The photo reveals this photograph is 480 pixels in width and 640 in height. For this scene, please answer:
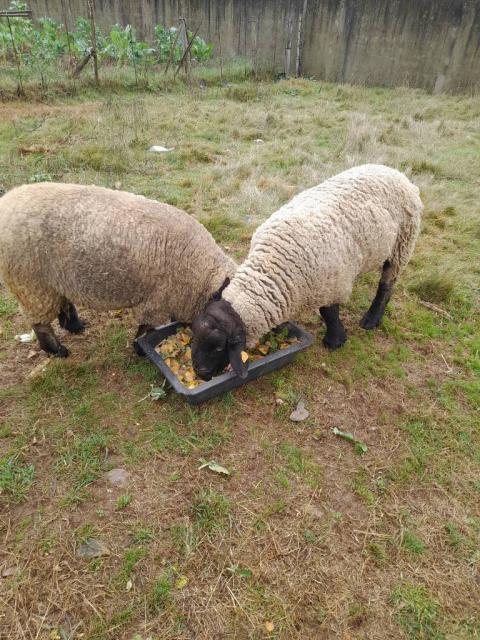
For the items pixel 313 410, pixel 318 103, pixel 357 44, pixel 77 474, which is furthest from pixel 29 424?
pixel 357 44

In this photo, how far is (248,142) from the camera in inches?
380

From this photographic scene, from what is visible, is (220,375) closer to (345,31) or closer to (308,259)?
(308,259)

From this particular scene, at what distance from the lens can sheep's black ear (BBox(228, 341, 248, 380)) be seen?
3.35 m

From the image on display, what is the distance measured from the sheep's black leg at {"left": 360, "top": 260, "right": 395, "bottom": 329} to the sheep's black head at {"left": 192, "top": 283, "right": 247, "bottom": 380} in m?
1.86

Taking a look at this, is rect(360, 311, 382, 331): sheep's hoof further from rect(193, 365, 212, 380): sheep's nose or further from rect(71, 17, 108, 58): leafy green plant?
rect(71, 17, 108, 58): leafy green plant

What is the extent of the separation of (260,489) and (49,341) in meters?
2.42

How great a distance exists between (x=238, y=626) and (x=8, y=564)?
4.92 ft

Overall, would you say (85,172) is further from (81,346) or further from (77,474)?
(77,474)

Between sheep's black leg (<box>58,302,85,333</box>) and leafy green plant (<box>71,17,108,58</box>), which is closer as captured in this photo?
sheep's black leg (<box>58,302,85,333</box>)

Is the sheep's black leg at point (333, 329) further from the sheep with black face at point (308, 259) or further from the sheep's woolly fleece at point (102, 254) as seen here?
the sheep's woolly fleece at point (102, 254)

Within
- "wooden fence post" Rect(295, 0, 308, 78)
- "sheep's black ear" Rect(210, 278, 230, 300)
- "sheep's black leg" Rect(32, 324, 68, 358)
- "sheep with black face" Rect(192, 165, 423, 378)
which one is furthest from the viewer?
"wooden fence post" Rect(295, 0, 308, 78)

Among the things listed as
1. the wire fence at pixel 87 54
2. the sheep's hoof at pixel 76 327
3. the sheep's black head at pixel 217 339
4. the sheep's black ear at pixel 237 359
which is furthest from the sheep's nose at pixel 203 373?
the wire fence at pixel 87 54

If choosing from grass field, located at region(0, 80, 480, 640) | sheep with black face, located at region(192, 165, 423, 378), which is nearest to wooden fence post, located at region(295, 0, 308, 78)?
grass field, located at region(0, 80, 480, 640)

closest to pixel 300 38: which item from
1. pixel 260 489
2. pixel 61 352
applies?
pixel 61 352
